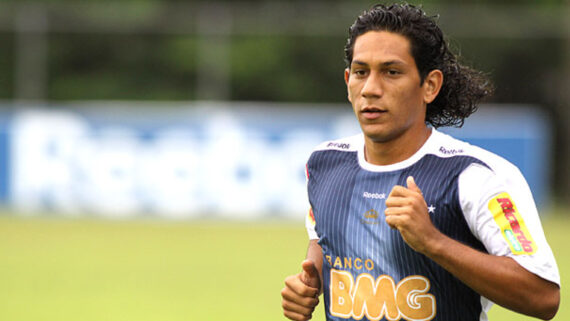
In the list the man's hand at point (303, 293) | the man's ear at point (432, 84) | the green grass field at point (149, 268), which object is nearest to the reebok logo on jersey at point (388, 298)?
the man's hand at point (303, 293)

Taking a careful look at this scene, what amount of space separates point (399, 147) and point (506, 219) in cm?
49

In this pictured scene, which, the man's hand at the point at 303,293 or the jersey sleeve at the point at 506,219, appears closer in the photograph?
the jersey sleeve at the point at 506,219

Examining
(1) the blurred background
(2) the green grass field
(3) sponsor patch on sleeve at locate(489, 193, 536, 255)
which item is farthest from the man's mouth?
(2) the green grass field

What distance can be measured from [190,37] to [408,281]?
18101 mm

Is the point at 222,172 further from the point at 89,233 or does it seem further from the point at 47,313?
the point at 47,313

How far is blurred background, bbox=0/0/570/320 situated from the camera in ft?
33.3

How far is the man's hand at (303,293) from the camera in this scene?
357cm

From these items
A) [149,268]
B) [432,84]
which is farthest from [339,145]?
[149,268]

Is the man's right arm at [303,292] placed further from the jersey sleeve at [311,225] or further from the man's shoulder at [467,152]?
the man's shoulder at [467,152]

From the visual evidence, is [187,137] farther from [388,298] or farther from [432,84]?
[388,298]

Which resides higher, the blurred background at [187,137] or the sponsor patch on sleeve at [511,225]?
the blurred background at [187,137]

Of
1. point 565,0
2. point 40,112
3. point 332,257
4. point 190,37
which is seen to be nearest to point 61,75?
point 190,37

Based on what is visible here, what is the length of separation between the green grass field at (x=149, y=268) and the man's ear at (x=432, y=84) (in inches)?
185

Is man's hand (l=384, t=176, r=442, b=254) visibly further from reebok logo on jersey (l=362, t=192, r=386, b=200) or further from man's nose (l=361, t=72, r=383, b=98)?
man's nose (l=361, t=72, r=383, b=98)
